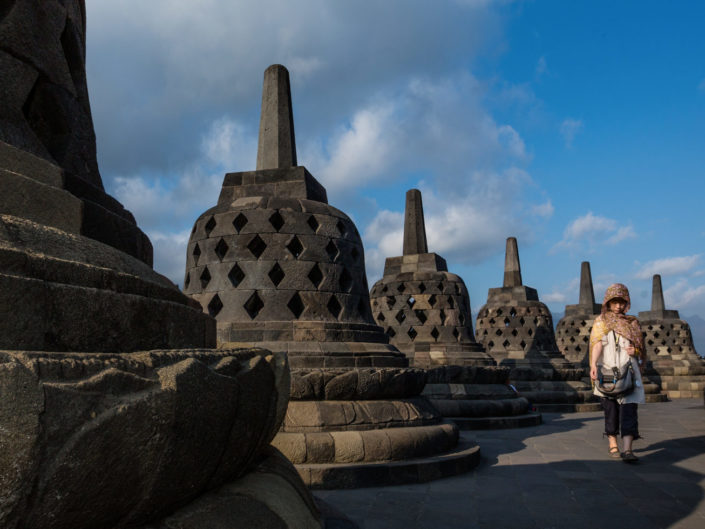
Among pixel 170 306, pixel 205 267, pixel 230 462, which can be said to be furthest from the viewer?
pixel 205 267

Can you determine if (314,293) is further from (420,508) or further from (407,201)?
(407,201)

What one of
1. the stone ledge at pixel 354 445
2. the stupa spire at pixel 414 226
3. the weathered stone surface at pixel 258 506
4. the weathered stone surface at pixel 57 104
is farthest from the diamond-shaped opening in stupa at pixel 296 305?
the stupa spire at pixel 414 226

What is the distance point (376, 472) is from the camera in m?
4.52

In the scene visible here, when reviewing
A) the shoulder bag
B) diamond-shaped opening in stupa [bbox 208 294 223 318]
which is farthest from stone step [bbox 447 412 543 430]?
diamond-shaped opening in stupa [bbox 208 294 223 318]

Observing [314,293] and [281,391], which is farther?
[314,293]

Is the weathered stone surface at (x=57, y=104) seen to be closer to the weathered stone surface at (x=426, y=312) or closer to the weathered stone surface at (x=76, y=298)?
the weathered stone surface at (x=76, y=298)

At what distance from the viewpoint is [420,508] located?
3791 mm

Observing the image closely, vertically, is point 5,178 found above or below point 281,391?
above

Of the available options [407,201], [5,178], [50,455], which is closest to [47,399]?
[50,455]

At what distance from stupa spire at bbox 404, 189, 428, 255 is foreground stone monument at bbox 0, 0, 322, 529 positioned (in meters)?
11.0

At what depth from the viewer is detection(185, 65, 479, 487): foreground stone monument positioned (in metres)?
4.70

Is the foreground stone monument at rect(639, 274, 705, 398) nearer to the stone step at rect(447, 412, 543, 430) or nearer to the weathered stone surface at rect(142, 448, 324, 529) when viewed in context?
the stone step at rect(447, 412, 543, 430)

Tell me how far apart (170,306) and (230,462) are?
Answer: 2.04ft

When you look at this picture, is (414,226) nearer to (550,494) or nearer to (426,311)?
(426,311)
